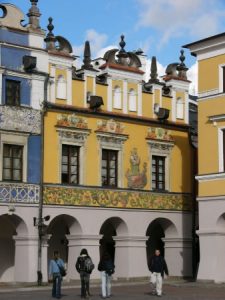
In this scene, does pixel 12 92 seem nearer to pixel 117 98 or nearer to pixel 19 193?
pixel 19 193

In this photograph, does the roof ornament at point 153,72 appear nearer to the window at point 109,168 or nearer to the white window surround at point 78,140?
the window at point 109,168

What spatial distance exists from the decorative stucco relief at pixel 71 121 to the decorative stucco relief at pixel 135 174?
9.71 feet

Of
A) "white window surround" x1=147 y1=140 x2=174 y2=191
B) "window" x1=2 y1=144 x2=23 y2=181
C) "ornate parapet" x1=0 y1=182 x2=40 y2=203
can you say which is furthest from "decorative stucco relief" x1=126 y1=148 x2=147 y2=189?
"window" x1=2 y1=144 x2=23 y2=181

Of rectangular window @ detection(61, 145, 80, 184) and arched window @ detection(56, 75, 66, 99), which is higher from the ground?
arched window @ detection(56, 75, 66, 99)

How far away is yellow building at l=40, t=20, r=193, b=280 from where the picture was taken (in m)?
32.8

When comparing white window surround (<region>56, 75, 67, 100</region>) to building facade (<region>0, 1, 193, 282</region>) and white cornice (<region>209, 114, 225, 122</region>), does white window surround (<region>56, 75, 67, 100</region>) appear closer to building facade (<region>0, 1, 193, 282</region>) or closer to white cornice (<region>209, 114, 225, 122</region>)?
building facade (<region>0, 1, 193, 282</region>)

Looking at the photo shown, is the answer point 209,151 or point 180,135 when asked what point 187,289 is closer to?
point 209,151

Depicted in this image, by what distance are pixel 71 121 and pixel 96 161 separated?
2.15 metres

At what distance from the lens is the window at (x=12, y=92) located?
31250 millimetres

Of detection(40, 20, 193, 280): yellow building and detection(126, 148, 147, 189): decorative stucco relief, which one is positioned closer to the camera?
detection(40, 20, 193, 280): yellow building

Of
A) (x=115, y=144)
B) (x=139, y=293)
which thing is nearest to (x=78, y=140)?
(x=115, y=144)

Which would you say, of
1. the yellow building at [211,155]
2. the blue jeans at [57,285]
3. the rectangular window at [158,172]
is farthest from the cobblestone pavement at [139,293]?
the rectangular window at [158,172]

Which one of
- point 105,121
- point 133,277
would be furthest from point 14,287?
point 105,121

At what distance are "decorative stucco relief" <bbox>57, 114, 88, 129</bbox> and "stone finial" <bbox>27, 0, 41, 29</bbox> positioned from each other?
13.1ft
